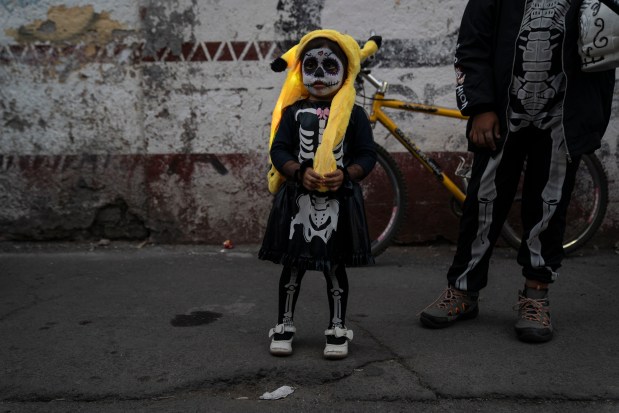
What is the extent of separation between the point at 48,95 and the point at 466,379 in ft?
12.1

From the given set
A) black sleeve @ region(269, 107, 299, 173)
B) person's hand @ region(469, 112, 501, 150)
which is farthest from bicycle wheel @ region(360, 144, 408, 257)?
black sleeve @ region(269, 107, 299, 173)

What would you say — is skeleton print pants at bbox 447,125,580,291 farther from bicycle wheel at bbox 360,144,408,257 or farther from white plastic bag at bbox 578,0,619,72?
bicycle wheel at bbox 360,144,408,257

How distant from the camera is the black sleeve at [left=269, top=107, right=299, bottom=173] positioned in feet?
8.93

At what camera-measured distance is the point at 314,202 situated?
2.71 m

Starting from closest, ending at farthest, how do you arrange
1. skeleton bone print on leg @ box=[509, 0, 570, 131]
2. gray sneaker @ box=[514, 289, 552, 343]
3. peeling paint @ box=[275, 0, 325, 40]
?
skeleton bone print on leg @ box=[509, 0, 570, 131], gray sneaker @ box=[514, 289, 552, 343], peeling paint @ box=[275, 0, 325, 40]

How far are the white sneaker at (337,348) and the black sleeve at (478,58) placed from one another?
1.14 metres

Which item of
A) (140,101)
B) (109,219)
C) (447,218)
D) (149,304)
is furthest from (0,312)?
(447,218)

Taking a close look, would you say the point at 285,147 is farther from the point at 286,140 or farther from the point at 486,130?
the point at 486,130

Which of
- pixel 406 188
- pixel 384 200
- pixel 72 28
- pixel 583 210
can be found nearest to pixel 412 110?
pixel 406 188

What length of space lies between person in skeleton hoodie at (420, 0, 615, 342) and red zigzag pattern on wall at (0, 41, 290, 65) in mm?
2132

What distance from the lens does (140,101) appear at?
4852 millimetres

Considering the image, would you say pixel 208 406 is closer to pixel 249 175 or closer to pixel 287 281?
pixel 287 281

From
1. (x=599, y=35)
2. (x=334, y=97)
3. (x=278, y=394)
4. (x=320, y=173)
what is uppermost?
(x=599, y=35)

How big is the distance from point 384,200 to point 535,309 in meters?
1.94
